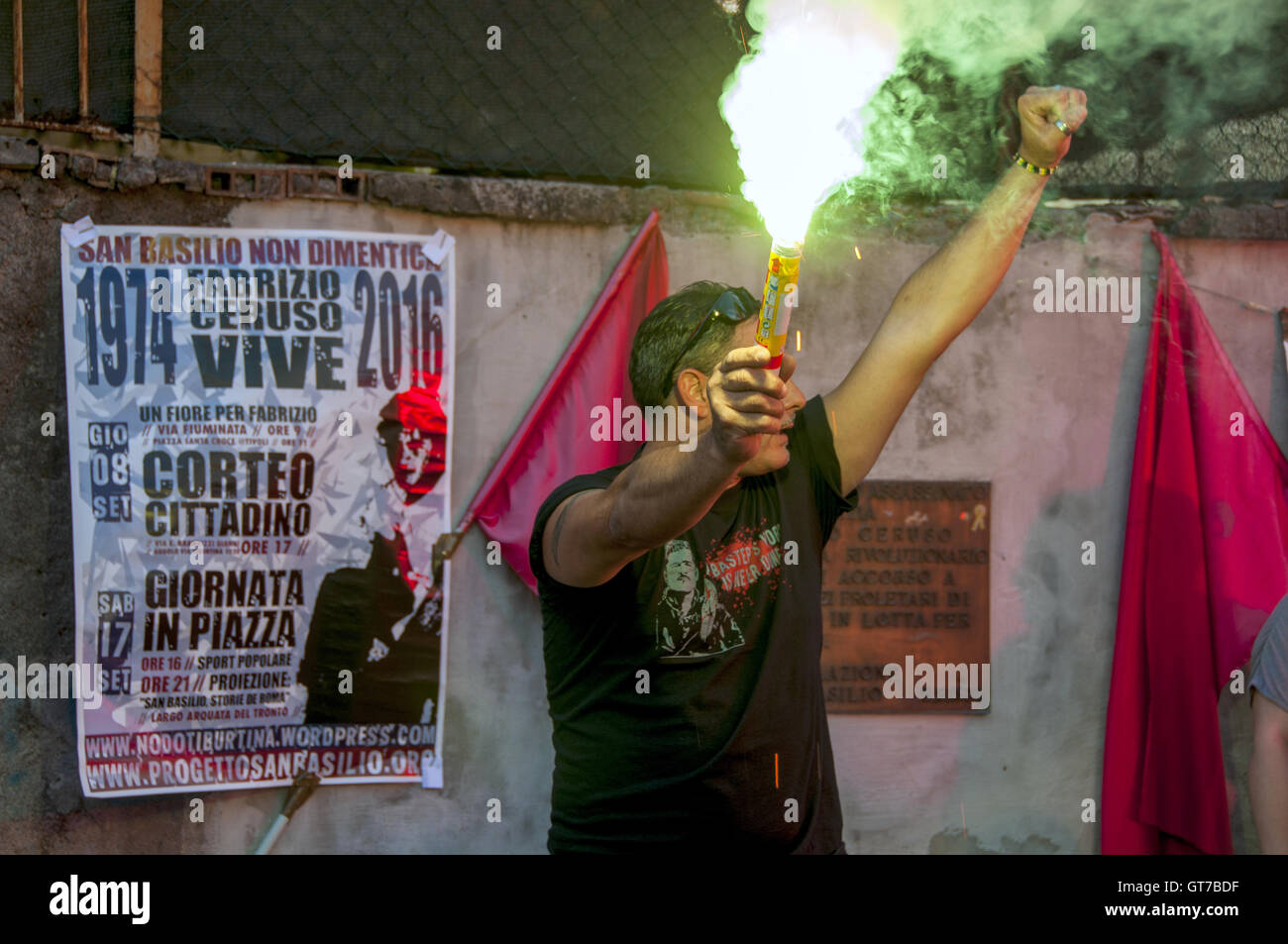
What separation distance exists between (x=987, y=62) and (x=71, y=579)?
3.81 meters

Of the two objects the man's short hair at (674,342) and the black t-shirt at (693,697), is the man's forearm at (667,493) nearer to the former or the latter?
the black t-shirt at (693,697)

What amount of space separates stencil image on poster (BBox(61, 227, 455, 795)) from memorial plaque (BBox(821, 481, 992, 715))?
148 centimetres

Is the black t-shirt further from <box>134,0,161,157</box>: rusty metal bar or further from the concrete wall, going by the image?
<box>134,0,161,157</box>: rusty metal bar

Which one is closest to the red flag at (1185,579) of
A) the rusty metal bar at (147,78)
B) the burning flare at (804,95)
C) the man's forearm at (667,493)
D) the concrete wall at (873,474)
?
the concrete wall at (873,474)

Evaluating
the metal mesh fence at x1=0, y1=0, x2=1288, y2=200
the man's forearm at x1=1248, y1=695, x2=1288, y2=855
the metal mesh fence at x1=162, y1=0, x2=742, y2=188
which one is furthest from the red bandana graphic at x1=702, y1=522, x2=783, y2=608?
the metal mesh fence at x1=162, y1=0, x2=742, y2=188

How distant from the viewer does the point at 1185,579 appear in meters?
4.22

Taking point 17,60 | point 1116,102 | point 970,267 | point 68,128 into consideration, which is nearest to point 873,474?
point 970,267

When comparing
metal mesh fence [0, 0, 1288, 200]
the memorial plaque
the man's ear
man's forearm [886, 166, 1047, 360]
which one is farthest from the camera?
the memorial plaque

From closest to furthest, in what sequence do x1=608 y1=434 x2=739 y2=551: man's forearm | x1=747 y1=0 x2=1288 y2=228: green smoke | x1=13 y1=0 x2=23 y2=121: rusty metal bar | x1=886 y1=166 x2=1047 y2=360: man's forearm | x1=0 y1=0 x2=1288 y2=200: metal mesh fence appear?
1. x1=608 y1=434 x2=739 y2=551: man's forearm
2. x1=886 y1=166 x2=1047 y2=360: man's forearm
3. x1=13 y1=0 x2=23 y2=121: rusty metal bar
4. x1=0 y1=0 x2=1288 y2=200: metal mesh fence
5. x1=747 y1=0 x2=1288 y2=228: green smoke

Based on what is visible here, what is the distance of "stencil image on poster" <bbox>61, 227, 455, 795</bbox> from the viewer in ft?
12.9

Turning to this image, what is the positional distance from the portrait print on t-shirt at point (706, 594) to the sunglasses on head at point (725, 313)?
430 mm

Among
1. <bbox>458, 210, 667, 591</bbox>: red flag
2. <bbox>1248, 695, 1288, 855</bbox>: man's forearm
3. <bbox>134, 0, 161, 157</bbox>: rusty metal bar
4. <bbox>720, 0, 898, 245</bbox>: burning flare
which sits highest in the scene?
<bbox>134, 0, 161, 157</bbox>: rusty metal bar

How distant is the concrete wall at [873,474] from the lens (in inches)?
156

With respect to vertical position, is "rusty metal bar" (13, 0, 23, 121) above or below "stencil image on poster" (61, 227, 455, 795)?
above
